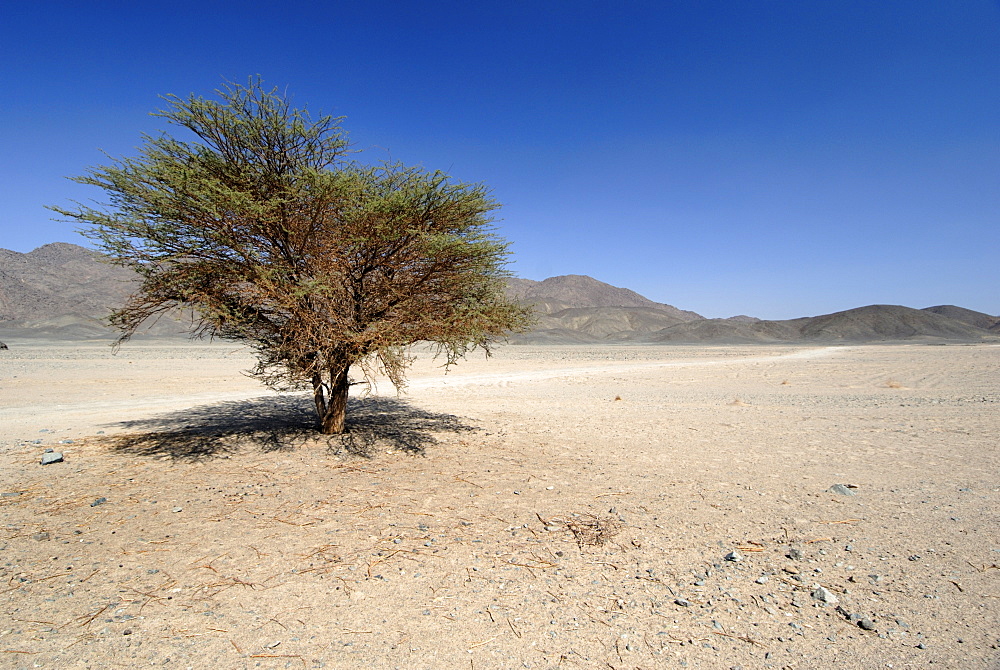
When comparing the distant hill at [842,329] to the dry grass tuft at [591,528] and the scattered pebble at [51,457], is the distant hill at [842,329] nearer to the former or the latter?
the dry grass tuft at [591,528]

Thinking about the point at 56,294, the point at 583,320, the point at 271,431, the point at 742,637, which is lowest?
the point at 742,637

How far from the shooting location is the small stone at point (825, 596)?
4.04m

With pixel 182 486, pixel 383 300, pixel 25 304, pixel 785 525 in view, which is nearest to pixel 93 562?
pixel 182 486

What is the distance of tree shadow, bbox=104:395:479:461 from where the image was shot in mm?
8961

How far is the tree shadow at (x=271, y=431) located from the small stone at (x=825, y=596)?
631cm

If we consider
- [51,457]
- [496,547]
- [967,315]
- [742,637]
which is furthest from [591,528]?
[967,315]

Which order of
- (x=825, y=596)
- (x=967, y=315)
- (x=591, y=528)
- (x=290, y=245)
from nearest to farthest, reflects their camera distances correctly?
(x=825, y=596), (x=591, y=528), (x=290, y=245), (x=967, y=315)

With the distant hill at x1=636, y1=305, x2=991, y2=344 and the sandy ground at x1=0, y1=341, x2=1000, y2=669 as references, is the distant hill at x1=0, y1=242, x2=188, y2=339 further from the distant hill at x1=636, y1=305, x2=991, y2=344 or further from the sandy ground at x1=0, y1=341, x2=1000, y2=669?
the distant hill at x1=636, y1=305, x2=991, y2=344

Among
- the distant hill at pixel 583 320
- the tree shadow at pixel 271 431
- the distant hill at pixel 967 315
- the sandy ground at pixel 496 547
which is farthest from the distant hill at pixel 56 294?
the distant hill at pixel 967 315

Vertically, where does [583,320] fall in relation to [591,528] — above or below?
above

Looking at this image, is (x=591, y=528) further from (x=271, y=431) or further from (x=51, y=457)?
(x=51, y=457)

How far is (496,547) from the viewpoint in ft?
16.8

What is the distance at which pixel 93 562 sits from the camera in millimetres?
4695

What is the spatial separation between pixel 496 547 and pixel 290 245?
539 centimetres
